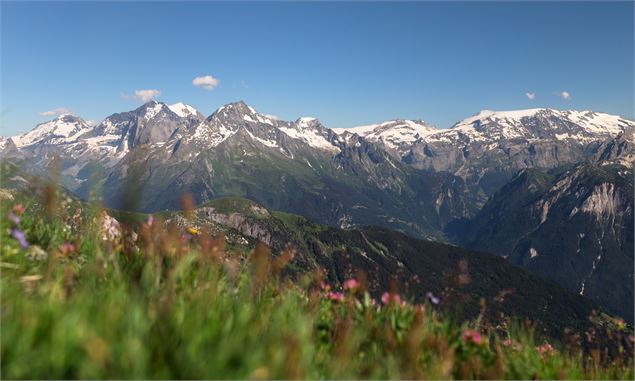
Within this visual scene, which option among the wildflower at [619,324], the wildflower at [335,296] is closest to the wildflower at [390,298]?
the wildflower at [335,296]

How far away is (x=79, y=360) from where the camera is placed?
11.0ft

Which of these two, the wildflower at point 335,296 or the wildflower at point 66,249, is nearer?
the wildflower at point 66,249

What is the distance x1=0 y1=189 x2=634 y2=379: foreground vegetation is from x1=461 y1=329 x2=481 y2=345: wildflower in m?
0.02

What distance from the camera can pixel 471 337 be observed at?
19.8 feet

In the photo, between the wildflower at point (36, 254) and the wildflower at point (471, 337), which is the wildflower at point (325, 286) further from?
the wildflower at point (36, 254)

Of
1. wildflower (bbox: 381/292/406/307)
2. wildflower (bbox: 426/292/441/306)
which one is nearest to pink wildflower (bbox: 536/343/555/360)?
wildflower (bbox: 426/292/441/306)

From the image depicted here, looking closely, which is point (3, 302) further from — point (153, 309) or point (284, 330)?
point (284, 330)

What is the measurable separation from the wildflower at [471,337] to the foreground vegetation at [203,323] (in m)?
0.02

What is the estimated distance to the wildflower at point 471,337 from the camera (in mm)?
5977

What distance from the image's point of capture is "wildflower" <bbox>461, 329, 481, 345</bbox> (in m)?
5.98

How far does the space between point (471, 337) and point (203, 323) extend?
11.7 feet

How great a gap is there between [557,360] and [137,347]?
5.79 metres

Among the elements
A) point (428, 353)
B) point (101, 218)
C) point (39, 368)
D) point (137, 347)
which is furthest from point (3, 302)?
point (428, 353)

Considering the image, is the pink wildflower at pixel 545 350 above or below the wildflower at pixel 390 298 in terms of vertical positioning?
below
